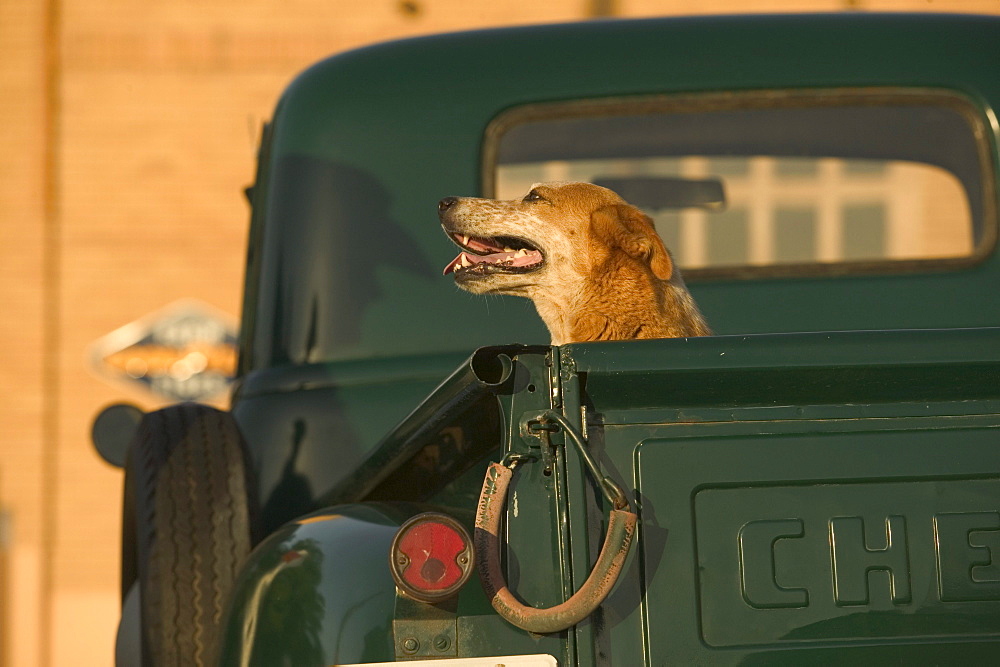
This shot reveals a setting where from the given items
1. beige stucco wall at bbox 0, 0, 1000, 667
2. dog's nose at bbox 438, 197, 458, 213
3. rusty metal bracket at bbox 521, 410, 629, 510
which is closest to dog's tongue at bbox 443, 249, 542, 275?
dog's nose at bbox 438, 197, 458, 213

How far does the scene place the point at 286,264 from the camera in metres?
3.71

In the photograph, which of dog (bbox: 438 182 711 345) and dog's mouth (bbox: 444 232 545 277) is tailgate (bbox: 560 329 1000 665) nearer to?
dog (bbox: 438 182 711 345)

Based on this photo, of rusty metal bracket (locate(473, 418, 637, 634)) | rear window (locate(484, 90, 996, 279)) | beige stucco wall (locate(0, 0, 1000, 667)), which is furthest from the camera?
beige stucco wall (locate(0, 0, 1000, 667))

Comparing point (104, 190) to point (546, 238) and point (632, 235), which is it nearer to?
point (546, 238)

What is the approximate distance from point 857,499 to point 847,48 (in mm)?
2199

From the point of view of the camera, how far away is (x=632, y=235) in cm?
365

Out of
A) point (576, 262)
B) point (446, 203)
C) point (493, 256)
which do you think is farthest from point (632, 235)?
point (446, 203)

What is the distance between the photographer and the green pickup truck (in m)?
1.98

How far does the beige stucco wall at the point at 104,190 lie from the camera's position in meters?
12.7

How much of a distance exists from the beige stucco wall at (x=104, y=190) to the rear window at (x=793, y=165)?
863cm

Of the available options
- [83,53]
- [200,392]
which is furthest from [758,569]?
[83,53]

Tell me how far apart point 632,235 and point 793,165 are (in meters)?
1.30

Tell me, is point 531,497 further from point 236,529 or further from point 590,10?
point 590,10

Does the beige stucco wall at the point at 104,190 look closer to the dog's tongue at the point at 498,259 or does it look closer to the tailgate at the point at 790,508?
the dog's tongue at the point at 498,259
